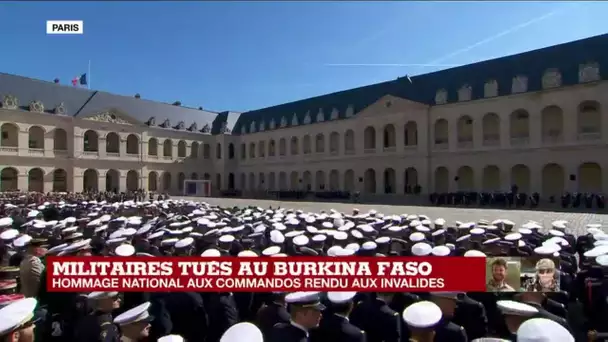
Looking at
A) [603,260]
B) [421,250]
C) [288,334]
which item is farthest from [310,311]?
[603,260]

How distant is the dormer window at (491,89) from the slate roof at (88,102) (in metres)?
39.8

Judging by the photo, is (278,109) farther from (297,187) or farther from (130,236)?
(130,236)

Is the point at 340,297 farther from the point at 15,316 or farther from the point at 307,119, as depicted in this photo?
the point at 307,119

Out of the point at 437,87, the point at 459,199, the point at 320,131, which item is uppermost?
the point at 437,87

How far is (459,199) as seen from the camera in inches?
1241

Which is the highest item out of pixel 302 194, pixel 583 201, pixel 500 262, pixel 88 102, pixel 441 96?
Answer: pixel 88 102

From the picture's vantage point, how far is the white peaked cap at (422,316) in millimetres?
2799

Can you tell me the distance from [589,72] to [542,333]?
3610cm

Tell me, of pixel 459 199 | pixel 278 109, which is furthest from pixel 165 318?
pixel 278 109

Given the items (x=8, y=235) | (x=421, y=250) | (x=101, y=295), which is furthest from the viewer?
(x=8, y=235)

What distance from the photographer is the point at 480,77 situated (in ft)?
125

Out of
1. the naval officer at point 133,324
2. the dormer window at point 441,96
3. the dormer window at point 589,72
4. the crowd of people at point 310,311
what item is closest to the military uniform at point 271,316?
the crowd of people at point 310,311

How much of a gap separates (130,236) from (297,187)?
148 feet

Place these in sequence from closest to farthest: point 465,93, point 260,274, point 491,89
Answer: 1. point 260,274
2. point 491,89
3. point 465,93
